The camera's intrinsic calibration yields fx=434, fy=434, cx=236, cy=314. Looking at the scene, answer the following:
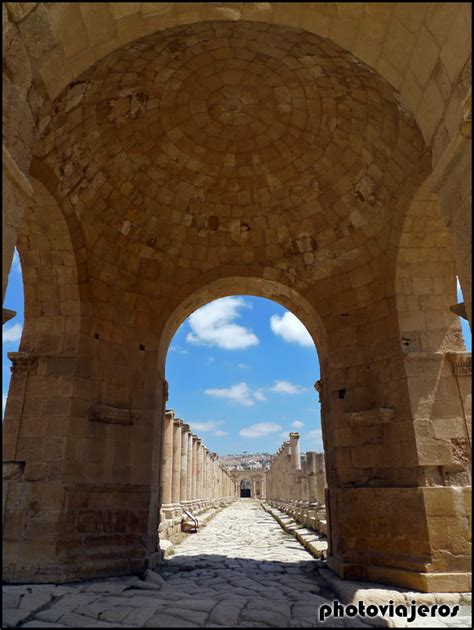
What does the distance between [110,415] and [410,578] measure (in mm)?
4889

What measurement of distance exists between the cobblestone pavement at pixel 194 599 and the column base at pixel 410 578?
0.43 m

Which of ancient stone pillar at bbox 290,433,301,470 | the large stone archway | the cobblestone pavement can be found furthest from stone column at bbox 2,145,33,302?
ancient stone pillar at bbox 290,433,301,470

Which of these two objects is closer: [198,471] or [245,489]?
[198,471]

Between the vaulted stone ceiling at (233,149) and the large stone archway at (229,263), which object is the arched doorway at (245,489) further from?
the vaulted stone ceiling at (233,149)

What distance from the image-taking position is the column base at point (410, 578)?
539 centimetres

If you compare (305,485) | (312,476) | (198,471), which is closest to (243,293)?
(312,476)

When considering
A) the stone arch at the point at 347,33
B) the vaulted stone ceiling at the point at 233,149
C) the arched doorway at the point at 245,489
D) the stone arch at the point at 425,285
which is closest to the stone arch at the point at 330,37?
the stone arch at the point at 347,33

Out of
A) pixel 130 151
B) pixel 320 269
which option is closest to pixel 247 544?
pixel 320 269

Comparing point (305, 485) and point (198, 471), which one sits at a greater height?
point (198, 471)

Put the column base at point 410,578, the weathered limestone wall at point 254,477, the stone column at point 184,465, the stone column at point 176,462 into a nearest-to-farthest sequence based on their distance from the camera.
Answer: the column base at point 410,578 < the stone column at point 176,462 < the stone column at point 184,465 < the weathered limestone wall at point 254,477

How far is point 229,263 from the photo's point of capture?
8586 mm

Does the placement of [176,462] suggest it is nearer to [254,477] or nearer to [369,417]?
[369,417]

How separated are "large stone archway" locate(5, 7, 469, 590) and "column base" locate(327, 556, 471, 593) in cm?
2

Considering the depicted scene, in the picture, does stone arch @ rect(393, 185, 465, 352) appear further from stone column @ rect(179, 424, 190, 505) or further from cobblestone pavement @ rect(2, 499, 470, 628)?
stone column @ rect(179, 424, 190, 505)
